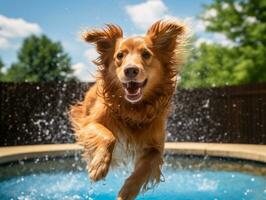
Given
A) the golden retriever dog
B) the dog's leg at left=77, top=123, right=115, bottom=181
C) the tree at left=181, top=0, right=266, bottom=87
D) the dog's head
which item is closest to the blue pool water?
the golden retriever dog

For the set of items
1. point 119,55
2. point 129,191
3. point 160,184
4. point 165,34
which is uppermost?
point 165,34

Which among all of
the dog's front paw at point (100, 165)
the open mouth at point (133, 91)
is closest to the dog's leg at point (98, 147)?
the dog's front paw at point (100, 165)

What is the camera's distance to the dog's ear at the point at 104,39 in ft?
14.3

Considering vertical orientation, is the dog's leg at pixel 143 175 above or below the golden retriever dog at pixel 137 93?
below

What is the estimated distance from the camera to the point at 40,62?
5584 cm

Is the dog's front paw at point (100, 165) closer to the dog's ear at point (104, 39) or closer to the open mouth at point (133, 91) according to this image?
the open mouth at point (133, 91)

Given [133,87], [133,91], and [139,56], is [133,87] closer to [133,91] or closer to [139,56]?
[133,91]

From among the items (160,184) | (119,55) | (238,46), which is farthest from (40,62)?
(119,55)

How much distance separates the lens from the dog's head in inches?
153

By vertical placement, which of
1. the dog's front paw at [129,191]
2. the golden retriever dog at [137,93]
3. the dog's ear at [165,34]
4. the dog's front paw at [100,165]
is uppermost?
the dog's ear at [165,34]

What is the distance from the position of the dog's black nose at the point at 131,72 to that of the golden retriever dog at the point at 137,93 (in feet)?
0.28

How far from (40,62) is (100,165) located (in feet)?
177

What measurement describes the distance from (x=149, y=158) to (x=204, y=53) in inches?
939

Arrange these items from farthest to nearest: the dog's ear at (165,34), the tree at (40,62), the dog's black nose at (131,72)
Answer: the tree at (40,62), the dog's ear at (165,34), the dog's black nose at (131,72)
